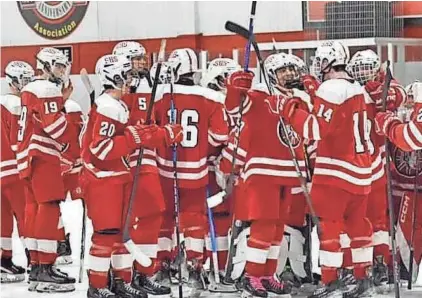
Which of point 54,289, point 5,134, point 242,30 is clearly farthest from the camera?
point 5,134

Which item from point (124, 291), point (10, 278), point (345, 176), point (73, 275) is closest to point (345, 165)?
point (345, 176)

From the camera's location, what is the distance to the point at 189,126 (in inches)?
178

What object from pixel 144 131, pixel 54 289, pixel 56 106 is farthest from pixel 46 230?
pixel 144 131

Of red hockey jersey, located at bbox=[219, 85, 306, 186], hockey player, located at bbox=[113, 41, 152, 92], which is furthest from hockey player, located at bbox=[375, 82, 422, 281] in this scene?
hockey player, located at bbox=[113, 41, 152, 92]

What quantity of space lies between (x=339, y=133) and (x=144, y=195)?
0.86 metres

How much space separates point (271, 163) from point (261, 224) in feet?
0.84

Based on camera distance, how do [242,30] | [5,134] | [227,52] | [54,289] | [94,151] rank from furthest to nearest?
[227,52] → [5,134] → [54,289] → [242,30] → [94,151]

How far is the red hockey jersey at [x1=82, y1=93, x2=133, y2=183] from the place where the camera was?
415cm

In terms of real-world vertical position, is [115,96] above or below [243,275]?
above

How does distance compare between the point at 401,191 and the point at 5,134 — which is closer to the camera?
the point at 401,191

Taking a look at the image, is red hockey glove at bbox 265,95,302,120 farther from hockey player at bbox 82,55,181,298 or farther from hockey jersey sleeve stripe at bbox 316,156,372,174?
hockey player at bbox 82,55,181,298

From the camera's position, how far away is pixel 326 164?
165 inches

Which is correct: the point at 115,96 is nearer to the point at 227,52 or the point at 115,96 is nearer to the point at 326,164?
the point at 326,164

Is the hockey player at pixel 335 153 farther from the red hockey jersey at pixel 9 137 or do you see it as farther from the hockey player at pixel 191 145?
the red hockey jersey at pixel 9 137
